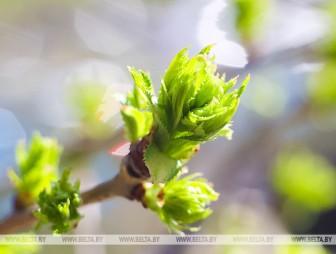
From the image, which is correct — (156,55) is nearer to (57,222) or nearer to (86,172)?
(86,172)

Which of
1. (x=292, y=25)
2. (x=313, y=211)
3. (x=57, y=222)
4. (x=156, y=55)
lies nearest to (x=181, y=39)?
(x=156, y=55)

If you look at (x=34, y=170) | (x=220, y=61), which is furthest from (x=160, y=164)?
(x=220, y=61)

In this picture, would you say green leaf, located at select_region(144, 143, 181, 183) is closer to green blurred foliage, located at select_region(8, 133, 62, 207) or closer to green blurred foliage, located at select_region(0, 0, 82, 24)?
green blurred foliage, located at select_region(8, 133, 62, 207)

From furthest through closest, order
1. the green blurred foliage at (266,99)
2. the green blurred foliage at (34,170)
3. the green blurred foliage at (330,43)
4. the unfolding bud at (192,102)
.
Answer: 1. the green blurred foliage at (266,99)
2. the green blurred foliage at (330,43)
3. the green blurred foliage at (34,170)
4. the unfolding bud at (192,102)

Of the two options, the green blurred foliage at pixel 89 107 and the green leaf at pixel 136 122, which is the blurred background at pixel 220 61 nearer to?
the green blurred foliage at pixel 89 107

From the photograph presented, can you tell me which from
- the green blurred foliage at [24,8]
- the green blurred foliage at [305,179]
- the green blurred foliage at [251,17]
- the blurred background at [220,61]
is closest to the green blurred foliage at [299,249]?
the blurred background at [220,61]

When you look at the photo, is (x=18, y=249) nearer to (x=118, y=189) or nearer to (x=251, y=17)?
(x=118, y=189)
